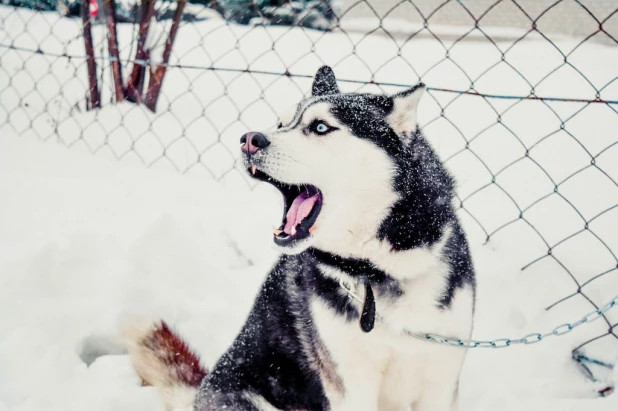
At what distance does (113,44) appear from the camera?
3975mm

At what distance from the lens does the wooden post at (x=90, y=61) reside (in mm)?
3885

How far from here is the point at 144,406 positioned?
1763 millimetres

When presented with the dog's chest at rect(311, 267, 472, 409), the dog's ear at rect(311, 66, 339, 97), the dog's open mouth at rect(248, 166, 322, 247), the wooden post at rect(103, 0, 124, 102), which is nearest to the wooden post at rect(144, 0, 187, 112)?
the wooden post at rect(103, 0, 124, 102)

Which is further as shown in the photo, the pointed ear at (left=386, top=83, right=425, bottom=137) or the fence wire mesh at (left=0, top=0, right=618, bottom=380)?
the fence wire mesh at (left=0, top=0, right=618, bottom=380)

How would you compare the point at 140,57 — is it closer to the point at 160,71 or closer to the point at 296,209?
the point at 160,71

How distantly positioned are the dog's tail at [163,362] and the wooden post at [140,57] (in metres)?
2.49

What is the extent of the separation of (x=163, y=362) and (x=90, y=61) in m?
3.03

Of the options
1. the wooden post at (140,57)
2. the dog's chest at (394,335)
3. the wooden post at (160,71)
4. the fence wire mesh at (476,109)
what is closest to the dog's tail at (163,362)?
the dog's chest at (394,335)

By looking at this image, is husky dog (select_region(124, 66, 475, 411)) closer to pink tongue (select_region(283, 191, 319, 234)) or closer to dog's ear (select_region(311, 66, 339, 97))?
pink tongue (select_region(283, 191, 319, 234))

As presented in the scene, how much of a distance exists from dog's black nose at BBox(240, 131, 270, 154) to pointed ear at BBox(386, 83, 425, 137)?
36 cm

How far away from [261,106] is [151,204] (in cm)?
142

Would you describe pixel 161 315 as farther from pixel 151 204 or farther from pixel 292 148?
pixel 292 148

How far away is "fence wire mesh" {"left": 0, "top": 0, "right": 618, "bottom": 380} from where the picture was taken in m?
2.13

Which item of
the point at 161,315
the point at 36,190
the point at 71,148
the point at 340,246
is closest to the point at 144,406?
the point at 161,315
